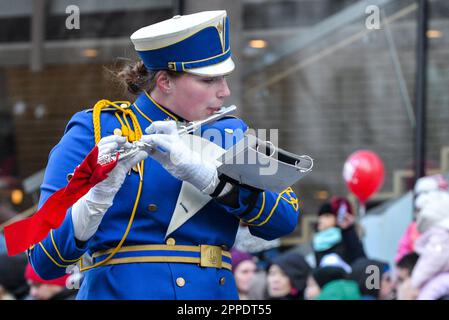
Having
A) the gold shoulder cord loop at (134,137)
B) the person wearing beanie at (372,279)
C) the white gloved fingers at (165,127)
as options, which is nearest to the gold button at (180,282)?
the gold shoulder cord loop at (134,137)

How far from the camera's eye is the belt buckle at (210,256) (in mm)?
3025

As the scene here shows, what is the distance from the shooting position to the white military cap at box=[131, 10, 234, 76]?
303cm

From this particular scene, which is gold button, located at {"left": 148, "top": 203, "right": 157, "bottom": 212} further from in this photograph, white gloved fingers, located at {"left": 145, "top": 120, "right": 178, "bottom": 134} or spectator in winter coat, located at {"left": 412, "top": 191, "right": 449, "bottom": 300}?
spectator in winter coat, located at {"left": 412, "top": 191, "right": 449, "bottom": 300}

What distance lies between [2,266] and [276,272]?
1554 mm

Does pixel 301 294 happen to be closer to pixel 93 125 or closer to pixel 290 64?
pixel 290 64

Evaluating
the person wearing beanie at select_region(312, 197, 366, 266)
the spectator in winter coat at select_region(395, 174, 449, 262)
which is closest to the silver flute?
the person wearing beanie at select_region(312, 197, 366, 266)

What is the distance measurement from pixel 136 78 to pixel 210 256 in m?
0.59

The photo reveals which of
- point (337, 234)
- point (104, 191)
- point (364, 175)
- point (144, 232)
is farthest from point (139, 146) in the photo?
point (364, 175)

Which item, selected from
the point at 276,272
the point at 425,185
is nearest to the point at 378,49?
the point at 425,185

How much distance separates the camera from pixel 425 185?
23.2 ft

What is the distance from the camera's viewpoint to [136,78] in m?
3.24

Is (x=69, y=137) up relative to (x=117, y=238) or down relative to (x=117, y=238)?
up

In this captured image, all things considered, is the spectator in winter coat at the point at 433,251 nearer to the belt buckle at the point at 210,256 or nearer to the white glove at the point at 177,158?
the belt buckle at the point at 210,256

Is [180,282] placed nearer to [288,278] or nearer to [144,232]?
[144,232]
